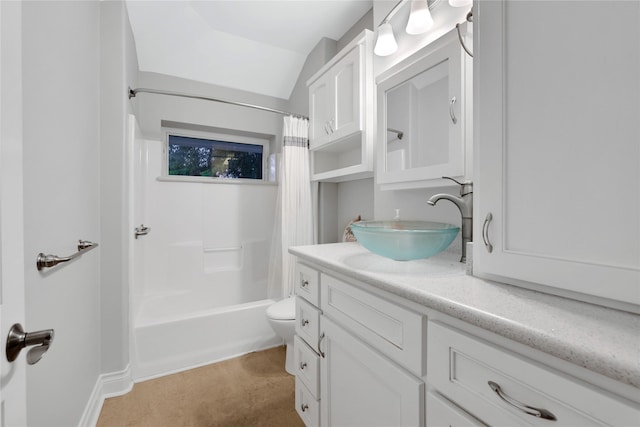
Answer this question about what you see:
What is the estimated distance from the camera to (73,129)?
3.74ft

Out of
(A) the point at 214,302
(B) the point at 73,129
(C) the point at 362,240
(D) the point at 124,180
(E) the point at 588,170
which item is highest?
(B) the point at 73,129

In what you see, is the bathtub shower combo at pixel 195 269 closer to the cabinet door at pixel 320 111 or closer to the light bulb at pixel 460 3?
the cabinet door at pixel 320 111

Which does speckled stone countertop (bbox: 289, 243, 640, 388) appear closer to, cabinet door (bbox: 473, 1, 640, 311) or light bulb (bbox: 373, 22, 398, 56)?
cabinet door (bbox: 473, 1, 640, 311)

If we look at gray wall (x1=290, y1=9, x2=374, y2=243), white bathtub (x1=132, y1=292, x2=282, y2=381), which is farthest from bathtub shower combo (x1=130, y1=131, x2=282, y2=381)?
gray wall (x1=290, y1=9, x2=374, y2=243)

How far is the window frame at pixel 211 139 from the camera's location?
2488mm

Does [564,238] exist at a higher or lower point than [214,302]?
higher

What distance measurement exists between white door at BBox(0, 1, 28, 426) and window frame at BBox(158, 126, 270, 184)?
2117 millimetres

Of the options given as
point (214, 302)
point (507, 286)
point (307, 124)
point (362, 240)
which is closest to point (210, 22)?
point (307, 124)

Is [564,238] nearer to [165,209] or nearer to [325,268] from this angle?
[325,268]

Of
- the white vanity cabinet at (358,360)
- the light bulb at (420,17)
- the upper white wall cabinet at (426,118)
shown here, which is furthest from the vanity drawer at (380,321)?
the light bulb at (420,17)

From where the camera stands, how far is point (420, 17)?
1218mm

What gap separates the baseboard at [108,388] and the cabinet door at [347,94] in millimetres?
1995

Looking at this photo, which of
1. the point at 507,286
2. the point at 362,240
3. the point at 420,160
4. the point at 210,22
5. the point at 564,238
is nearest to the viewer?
the point at 564,238

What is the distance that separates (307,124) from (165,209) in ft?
4.77
